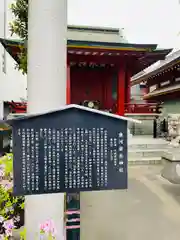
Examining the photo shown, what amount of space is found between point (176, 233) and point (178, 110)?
10455mm

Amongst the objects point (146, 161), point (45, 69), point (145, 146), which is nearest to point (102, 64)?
point (145, 146)

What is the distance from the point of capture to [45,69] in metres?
2.06

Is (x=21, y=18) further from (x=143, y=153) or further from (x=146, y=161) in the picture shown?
(x=143, y=153)

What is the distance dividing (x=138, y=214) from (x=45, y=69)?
2.50 m

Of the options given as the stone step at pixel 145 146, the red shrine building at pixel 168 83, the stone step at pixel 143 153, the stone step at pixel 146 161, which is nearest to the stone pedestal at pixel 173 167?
the stone step at pixel 146 161

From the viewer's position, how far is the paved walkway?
2.93 metres

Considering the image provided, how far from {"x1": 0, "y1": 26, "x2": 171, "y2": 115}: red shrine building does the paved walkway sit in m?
5.38

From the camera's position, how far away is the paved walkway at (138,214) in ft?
9.62

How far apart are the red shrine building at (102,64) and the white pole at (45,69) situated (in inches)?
262

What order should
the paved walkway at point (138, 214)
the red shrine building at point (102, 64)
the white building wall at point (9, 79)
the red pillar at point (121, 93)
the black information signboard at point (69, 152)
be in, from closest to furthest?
the black information signboard at point (69, 152), the paved walkway at point (138, 214), the red shrine building at point (102, 64), the red pillar at point (121, 93), the white building wall at point (9, 79)

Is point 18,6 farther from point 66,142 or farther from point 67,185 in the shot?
point 67,185

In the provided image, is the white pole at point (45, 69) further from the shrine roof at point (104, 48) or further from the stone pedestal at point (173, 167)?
the shrine roof at point (104, 48)

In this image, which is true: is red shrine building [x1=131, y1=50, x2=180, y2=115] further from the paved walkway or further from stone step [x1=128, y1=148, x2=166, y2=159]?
the paved walkway

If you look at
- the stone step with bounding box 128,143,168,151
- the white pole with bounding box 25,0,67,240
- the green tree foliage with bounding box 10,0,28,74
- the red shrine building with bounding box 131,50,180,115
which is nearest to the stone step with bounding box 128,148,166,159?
the stone step with bounding box 128,143,168,151
